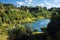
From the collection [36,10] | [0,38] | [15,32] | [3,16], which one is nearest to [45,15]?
[36,10]

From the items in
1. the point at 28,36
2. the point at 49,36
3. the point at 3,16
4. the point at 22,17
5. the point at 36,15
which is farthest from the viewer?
the point at 36,15

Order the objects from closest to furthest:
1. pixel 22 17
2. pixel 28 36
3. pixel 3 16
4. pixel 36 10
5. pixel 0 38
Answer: pixel 28 36 < pixel 0 38 < pixel 3 16 < pixel 22 17 < pixel 36 10

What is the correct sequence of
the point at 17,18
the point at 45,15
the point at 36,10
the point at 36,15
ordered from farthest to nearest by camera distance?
the point at 36,10 < the point at 45,15 < the point at 36,15 < the point at 17,18

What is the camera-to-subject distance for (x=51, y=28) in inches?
1495

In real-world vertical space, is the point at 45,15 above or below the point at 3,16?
below

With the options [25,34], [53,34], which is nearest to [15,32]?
[25,34]

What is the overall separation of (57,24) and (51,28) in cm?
201

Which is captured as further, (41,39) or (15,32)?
(15,32)

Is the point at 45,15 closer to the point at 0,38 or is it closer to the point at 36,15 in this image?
the point at 36,15

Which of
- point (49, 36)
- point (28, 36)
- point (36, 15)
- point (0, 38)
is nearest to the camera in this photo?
point (49, 36)

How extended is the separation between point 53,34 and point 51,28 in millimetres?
1719

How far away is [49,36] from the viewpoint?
119 ft

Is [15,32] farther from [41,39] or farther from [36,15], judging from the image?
[36,15]

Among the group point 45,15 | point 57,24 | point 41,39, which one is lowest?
point 45,15
